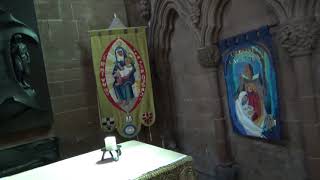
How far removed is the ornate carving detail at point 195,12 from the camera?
3.46 meters

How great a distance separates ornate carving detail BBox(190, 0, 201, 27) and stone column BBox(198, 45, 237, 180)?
11.9 inches

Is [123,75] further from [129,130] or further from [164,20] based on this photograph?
[164,20]

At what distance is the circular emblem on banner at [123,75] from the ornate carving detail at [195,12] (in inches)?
39.7

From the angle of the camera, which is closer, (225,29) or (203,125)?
(225,29)

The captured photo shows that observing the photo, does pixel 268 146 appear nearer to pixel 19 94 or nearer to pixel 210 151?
pixel 210 151

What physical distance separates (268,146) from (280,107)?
1.38 feet

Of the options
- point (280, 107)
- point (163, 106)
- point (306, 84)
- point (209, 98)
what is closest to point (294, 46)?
point (306, 84)

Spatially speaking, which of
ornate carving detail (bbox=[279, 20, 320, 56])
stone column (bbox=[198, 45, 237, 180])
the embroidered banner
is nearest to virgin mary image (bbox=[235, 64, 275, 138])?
stone column (bbox=[198, 45, 237, 180])

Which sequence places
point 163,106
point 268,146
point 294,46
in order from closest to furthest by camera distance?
point 294,46, point 268,146, point 163,106

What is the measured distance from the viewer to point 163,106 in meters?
4.55

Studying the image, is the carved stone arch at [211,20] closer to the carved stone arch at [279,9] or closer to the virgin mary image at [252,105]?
the virgin mary image at [252,105]

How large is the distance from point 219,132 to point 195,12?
1340mm

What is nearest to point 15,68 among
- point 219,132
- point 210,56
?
point 210,56

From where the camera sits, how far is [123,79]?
13.7 feet
